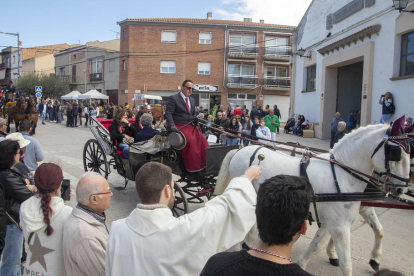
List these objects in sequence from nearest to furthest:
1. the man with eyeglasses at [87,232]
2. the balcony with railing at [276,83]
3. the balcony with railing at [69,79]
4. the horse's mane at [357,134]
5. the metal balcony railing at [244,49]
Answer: the man with eyeglasses at [87,232] < the horse's mane at [357,134] < the metal balcony railing at [244,49] < the balcony with railing at [276,83] < the balcony with railing at [69,79]

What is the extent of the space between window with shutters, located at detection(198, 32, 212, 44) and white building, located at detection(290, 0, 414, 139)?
17669 mm

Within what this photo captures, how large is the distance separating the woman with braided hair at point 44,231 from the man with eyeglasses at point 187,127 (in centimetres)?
301

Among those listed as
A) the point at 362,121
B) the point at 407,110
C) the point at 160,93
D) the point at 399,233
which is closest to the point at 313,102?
the point at 362,121

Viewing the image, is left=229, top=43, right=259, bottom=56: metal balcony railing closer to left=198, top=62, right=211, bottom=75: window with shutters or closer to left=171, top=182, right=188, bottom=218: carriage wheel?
left=198, top=62, right=211, bottom=75: window with shutters

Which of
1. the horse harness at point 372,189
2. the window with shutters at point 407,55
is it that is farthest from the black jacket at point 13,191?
the window with shutters at point 407,55

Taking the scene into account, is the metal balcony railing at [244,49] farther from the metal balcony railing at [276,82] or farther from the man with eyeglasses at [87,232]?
the man with eyeglasses at [87,232]

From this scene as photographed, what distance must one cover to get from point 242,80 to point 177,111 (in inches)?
1244

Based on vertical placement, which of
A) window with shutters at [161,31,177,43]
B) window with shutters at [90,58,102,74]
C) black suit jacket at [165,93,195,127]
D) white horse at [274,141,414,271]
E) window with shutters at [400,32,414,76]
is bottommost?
white horse at [274,141,414,271]

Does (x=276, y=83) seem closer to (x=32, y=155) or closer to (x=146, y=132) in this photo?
(x=146, y=132)

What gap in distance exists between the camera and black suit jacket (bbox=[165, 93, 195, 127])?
18.2 ft

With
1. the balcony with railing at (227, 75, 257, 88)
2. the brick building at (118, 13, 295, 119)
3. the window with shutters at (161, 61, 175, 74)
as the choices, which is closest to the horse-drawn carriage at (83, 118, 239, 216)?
the brick building at (118, 13, 295, 119)

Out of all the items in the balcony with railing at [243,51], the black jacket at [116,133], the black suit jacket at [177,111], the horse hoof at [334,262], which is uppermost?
the balcony with railing at [243,51]

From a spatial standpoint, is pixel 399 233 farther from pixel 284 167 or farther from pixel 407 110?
pixel 407 110

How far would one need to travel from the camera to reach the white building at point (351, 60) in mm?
11430
